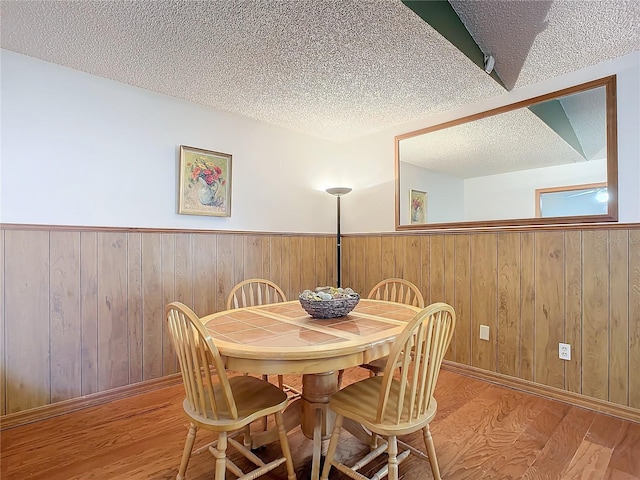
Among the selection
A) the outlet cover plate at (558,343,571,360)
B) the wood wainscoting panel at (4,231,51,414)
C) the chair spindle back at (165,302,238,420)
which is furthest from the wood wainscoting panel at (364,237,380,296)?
the wood wainscoting panel at (4,231,51,414)

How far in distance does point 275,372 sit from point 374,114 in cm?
245

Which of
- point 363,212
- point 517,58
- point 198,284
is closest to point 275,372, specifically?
point 198,284

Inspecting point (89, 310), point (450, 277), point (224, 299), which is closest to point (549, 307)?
point (450, 277)

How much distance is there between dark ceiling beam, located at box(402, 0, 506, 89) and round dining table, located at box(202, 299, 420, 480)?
1.55 metres

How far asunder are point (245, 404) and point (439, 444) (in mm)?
1087

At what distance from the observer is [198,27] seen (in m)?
1.88

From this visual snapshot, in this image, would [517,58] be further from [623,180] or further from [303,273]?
[303,273]

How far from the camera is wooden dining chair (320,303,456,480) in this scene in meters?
1.33

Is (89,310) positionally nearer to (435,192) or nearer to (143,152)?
(143,152)

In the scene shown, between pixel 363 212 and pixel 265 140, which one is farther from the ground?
pixel 265 140

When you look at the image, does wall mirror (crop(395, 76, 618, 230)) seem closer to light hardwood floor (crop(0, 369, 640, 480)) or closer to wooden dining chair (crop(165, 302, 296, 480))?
light hardwood floor (crop(0, 369, 640, 480))

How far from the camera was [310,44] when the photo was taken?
204 cm

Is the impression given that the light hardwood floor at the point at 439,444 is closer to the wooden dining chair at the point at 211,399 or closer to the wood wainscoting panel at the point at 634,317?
the wood wainscoting panel at the point at 634,317

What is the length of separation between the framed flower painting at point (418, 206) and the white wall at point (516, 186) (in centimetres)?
37
